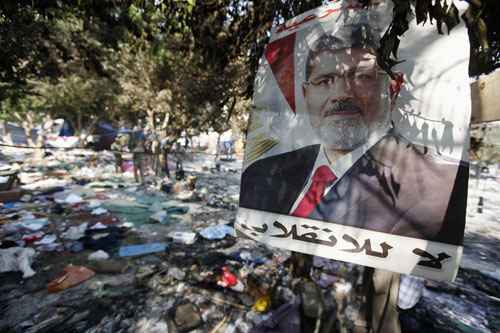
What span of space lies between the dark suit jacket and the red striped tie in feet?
0.13

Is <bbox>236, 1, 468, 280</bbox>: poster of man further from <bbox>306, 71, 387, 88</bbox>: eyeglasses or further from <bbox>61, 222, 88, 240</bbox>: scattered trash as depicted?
<bbox>61, 222, 88, 240</bbox>: scattered trash

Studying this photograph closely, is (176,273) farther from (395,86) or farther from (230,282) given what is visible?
(395,86)

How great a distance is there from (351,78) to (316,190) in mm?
738

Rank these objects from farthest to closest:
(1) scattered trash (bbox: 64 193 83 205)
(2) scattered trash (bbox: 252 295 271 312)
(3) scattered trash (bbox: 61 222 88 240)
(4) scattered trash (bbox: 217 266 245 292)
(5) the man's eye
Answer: (1) scattered trash (bbox: 64 193 83 205) < (3) scattered trash (bbox: 61 222 88 240) < (4) scattered trash (bbox: 217 266 245 292) < (2) scattered trash (bbox: 252 295 271 312) < (5) the man's eye

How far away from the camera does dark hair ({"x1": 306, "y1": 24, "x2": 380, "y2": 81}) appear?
4.67ft

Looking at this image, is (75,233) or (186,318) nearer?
(186,318)

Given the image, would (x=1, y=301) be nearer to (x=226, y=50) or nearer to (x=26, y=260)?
(x=26, y=260)

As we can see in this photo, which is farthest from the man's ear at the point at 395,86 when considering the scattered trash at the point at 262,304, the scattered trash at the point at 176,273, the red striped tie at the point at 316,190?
the scattered trash at the point at 176,273

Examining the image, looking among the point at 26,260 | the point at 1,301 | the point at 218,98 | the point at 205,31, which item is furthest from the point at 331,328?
the point at 218,98

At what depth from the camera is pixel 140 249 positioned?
4715mm

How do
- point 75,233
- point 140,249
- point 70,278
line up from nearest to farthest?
1. point 70,278
2. point 140,249
3. point 75,233

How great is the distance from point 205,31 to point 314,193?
7.39 feet

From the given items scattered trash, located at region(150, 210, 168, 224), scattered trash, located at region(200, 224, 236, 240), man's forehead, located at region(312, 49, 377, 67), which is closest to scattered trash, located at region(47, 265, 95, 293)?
scattered trash, located at region(200, 224, 236, 240)

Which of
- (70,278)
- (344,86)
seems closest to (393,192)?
(344,86)
